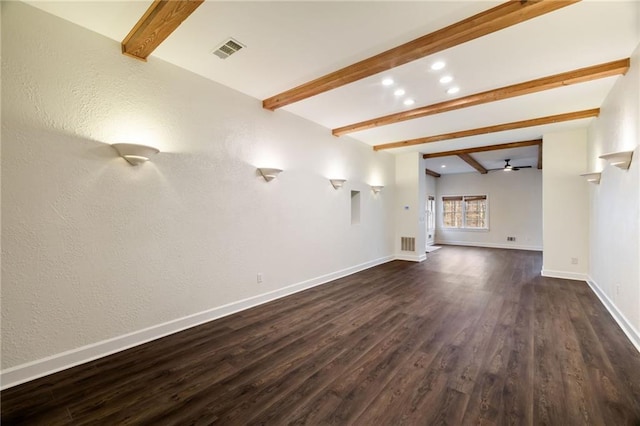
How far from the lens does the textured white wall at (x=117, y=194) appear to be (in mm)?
2104

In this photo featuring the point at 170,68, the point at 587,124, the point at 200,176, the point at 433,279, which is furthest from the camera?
the point at 433,279

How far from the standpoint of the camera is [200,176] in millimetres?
3203

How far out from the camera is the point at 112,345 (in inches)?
99.2

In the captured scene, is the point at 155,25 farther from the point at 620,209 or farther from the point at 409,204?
the point at 409,204

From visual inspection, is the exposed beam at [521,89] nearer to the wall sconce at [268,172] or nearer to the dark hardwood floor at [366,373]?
the wall sconce at [268,172]

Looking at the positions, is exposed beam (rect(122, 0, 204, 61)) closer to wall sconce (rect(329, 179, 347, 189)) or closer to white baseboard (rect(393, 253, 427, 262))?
wall sconce (rect(329, 179, 347, 189))

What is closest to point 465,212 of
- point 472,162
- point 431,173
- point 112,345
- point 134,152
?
point 431,173

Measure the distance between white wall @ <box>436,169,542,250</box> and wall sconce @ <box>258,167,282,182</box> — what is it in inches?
374

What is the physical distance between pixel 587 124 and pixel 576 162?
2.34 feet

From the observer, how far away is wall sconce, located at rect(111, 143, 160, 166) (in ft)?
8.15

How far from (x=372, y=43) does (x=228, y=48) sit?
1434 mm

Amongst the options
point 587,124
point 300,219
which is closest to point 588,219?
point 587,124

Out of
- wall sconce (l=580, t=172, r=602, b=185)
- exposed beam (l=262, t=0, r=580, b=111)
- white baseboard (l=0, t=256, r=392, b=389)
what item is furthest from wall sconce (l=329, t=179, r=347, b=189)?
wall sconce (l=580, t=172, r=602, b=185)

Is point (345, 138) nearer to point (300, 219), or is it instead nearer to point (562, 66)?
point (300, 219)
